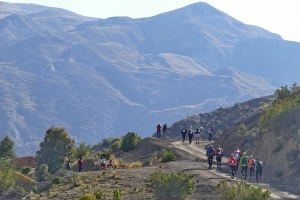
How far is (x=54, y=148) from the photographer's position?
172 ft

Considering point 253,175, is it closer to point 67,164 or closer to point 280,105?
point 280,105

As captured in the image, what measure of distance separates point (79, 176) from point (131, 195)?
5672mm

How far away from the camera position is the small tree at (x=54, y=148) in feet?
170

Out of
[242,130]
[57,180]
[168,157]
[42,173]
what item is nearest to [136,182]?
[57,180]

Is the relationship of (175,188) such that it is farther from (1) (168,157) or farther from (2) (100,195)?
(1) (168,157)

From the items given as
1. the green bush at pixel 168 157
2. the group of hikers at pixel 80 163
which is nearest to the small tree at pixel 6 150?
the group of hikers at pixel 80 163

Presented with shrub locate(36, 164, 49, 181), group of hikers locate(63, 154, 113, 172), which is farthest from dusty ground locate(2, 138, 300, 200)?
shrub locate(36, 164, 49, 181)

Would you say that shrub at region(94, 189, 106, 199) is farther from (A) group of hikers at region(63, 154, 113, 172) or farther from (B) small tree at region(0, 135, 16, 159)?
(B) small tree at region(0, 135, 16, 159)

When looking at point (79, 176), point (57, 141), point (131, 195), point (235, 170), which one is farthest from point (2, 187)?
point (57, 141)

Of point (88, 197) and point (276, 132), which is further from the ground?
point (276, 132)

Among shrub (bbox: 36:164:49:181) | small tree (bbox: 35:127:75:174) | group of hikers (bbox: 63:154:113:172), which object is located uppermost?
small tree (bbox: 35:127:75:174)

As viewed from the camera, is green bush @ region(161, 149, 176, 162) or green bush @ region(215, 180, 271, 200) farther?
green bush @ region(161, 149, 176, 162)

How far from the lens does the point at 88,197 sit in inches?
982

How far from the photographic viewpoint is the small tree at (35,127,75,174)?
170ft
